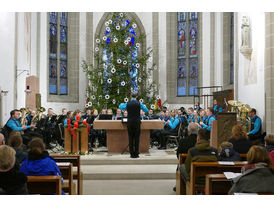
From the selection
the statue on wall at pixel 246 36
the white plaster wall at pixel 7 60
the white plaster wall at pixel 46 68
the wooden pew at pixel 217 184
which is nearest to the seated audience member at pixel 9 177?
the wooden pew at pixel 217 184

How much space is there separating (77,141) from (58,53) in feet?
32.6

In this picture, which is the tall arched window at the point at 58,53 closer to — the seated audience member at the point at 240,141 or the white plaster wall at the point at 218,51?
the white plaster wall at the point at 218,51

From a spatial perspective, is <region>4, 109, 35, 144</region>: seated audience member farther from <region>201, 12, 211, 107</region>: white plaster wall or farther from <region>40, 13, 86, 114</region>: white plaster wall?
<region>201, 12, 211, 107</region>: white plaster wall

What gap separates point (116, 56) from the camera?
17.0 metres

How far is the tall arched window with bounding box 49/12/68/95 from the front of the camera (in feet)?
62.8

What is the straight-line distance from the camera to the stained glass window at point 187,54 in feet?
65.2

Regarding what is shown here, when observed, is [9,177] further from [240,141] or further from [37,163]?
[240,141]

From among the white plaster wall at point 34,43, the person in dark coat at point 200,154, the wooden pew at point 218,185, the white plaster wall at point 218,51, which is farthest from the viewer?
the white plaster wall at point 218,51

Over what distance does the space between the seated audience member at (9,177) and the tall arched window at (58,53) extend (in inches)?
616

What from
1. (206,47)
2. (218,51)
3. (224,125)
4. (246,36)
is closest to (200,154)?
(224,125)

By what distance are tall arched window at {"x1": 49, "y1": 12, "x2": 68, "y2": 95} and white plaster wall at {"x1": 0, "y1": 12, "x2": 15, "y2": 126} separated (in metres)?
6.25

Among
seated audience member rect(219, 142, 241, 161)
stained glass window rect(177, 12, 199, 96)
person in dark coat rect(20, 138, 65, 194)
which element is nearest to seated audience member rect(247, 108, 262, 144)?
seated audience member rect(219, 142, 241, 161)

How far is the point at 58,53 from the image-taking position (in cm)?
1945
